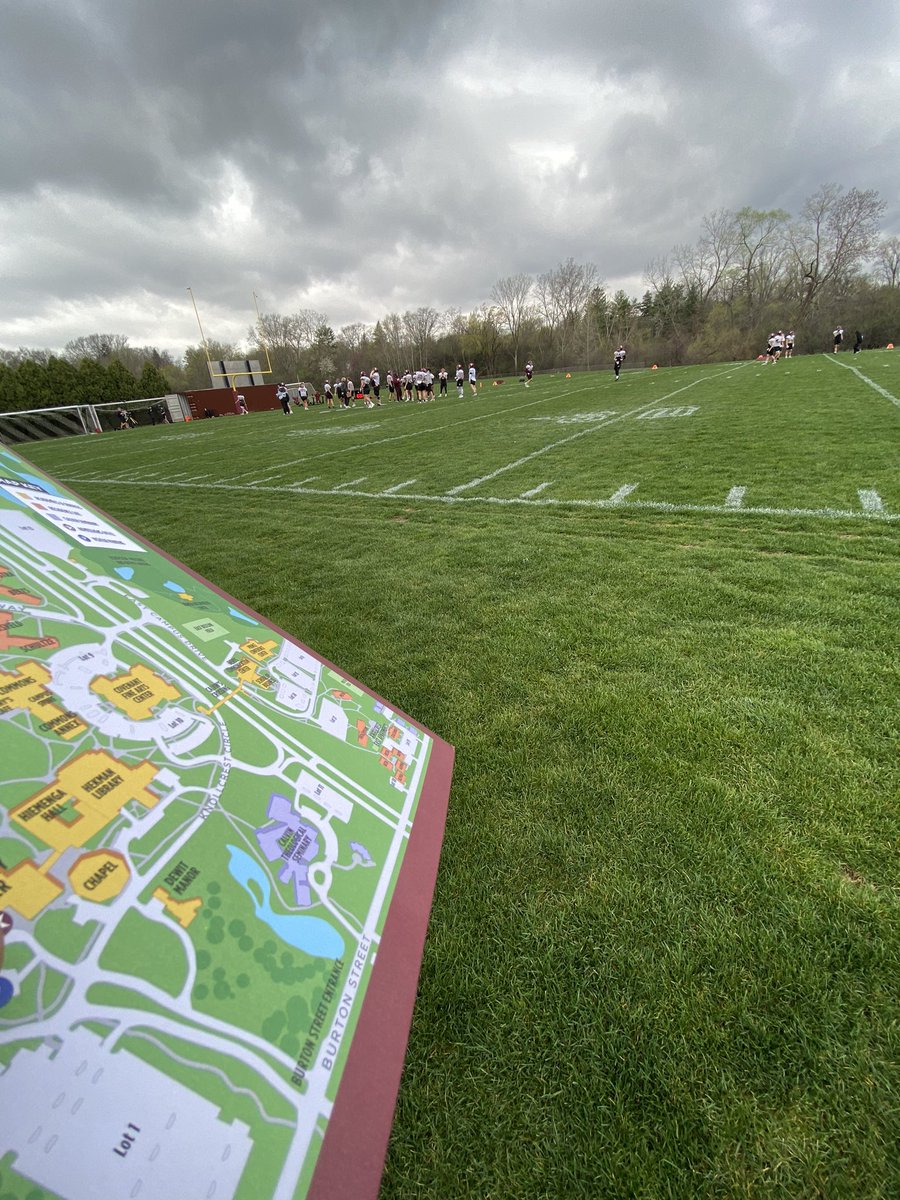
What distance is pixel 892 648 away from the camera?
2.73m

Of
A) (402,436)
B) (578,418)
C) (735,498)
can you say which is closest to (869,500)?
(735,498)

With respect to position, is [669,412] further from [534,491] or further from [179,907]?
[179,907]

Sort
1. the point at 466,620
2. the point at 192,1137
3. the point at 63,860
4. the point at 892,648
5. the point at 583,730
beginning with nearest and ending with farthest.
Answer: the point at 192,1137, the point at 63,860, the point at 583,730, the point at 892,648, the point at 466,620

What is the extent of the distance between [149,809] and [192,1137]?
0.60 metres

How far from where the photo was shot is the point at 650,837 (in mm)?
1812

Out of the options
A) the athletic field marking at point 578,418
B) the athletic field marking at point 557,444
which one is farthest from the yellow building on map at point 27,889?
the athletic field marking at point 578,418

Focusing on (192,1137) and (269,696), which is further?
(269,696)

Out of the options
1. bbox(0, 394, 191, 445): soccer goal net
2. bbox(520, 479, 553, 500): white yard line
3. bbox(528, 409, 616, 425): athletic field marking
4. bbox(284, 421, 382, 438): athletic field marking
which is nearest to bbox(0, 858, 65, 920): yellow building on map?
bbox(520, 479, 553, 500): white yard line

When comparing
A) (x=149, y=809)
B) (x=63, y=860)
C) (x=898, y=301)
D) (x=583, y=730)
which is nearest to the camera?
(x=63, y=860)

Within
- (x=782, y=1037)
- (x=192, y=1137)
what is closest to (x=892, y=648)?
(x=782, y=1037)

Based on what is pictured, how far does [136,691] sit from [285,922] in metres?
0.74

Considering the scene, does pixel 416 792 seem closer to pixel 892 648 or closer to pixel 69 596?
pixel 69 596

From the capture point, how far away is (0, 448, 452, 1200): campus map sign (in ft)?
2.74

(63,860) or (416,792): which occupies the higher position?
(63,860)
